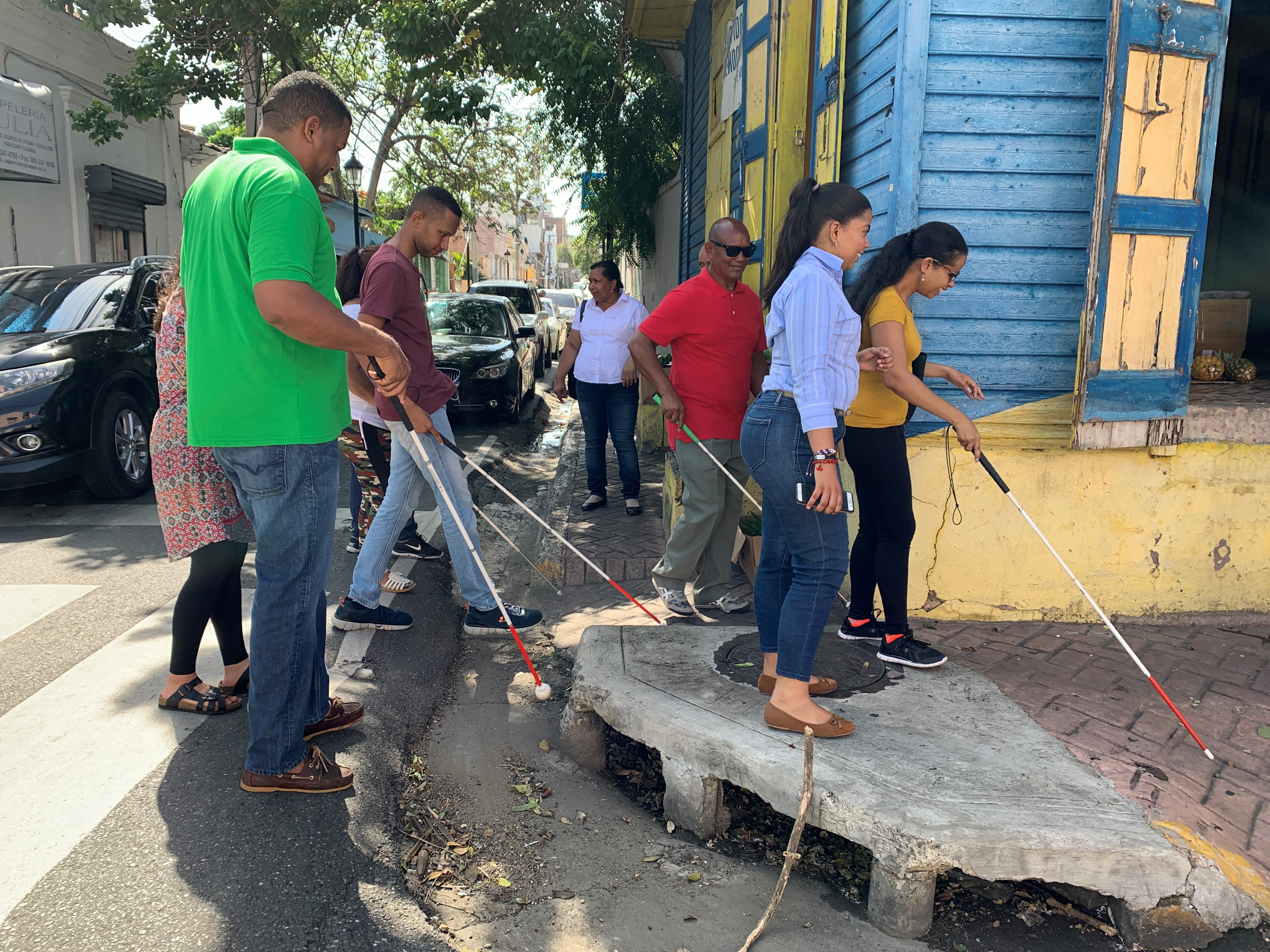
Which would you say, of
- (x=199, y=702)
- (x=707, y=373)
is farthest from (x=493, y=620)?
(x=707, y=373)

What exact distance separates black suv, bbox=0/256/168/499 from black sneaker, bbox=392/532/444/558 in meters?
1.96

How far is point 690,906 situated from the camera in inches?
105

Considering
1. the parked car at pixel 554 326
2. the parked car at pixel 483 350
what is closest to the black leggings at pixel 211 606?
the parked car at pixel 483 350

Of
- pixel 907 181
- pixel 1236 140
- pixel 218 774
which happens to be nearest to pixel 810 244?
pixel 907 181

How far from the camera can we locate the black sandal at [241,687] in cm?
367

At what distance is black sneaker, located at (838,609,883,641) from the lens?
4211 millimetres

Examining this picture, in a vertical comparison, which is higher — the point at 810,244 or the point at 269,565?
the point at 810,244

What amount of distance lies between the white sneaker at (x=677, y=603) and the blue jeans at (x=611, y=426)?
2.33m

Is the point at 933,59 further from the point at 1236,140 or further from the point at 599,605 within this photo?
the point at 1236,140

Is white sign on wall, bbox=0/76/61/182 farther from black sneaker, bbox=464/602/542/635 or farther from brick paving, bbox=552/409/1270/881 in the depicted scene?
black sneaker, bbox=464/602/542/635

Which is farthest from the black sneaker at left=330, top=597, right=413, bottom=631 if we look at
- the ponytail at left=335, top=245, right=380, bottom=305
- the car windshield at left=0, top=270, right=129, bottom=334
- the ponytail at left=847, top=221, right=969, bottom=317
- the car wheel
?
the car windshield at left=0, top=270, right=129, bottom=334

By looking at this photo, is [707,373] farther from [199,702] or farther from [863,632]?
[199,702]

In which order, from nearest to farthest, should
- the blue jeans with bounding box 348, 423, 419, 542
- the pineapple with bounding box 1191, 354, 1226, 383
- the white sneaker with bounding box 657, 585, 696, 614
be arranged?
the white sneaker with bounding box 657, 585, 696, 614, the blue jeans with bounding box 348, 423, 419, 542, the pineapple with bounding box 1191, 354, 1226, 383

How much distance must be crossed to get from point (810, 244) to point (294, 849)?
249 centimetres
